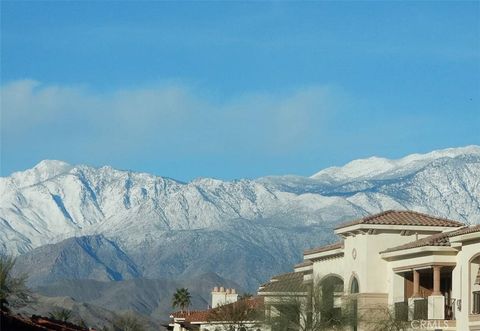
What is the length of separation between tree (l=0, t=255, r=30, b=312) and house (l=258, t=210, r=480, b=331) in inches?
471

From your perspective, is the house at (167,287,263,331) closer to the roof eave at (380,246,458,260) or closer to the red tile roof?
the red tile roof

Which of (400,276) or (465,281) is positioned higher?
(400,276)

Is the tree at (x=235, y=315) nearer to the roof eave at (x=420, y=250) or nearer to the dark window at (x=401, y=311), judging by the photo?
the roof eave at (x=420, y=250)

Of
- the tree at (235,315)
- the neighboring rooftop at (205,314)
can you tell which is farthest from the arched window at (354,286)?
the neighboring rooftop at (205,314)

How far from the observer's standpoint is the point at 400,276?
211 feet

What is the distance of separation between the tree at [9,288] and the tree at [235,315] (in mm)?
14090

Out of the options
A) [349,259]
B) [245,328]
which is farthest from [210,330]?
[349,259]

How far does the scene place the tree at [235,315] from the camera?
3493 inches

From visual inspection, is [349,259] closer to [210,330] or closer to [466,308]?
[466,308]

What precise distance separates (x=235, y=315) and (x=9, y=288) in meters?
21.4

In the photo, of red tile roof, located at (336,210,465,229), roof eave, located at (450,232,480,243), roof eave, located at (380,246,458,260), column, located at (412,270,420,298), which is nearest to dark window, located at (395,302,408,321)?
column, located at (412,270,420,298)

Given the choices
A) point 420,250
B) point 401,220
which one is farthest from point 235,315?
point 420,250

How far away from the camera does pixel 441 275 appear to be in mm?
62656

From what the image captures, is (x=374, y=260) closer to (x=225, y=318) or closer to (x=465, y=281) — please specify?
(x=465, y=281)
